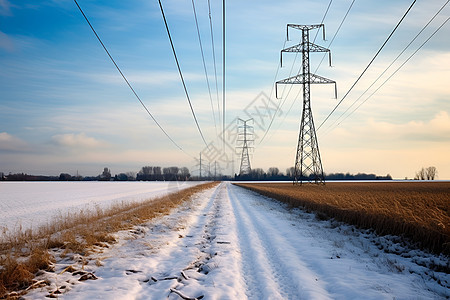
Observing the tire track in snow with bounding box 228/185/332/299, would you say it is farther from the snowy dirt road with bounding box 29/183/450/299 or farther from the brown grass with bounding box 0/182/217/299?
the brown grass with bounding box 0/182/217/299

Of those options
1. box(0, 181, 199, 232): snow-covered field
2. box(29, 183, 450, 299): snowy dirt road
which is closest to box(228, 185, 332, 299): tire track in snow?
box(29, 183, 450, 299): snowy dirt road

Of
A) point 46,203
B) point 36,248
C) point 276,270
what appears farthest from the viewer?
point 46,203

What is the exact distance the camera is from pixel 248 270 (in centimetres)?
639

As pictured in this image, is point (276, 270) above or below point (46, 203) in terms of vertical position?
above

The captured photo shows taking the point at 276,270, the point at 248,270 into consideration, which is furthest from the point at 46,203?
the point at 276,270

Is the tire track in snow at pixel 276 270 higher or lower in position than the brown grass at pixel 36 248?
lower

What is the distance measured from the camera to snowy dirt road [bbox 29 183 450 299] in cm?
515

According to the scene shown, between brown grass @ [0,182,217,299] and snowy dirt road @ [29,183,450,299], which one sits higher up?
brown grass @ [0,182,217,299]

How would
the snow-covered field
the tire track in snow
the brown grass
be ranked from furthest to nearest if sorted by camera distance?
the snow-covered field < the brown grass < the tire track in snow

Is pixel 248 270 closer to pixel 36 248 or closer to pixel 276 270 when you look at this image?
pixel 276 270

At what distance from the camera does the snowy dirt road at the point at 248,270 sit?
5152mm

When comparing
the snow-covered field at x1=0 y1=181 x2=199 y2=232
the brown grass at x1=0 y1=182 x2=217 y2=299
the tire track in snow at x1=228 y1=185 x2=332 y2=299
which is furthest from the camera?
the snow-covered field at x1=0 y1=181 x2=199 y2=232

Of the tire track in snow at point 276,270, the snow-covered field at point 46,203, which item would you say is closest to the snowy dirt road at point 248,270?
the tire track in snow at point 276,270

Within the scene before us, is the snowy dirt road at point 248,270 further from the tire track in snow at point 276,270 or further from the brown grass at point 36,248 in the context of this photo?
the brown grass at point 36,248
